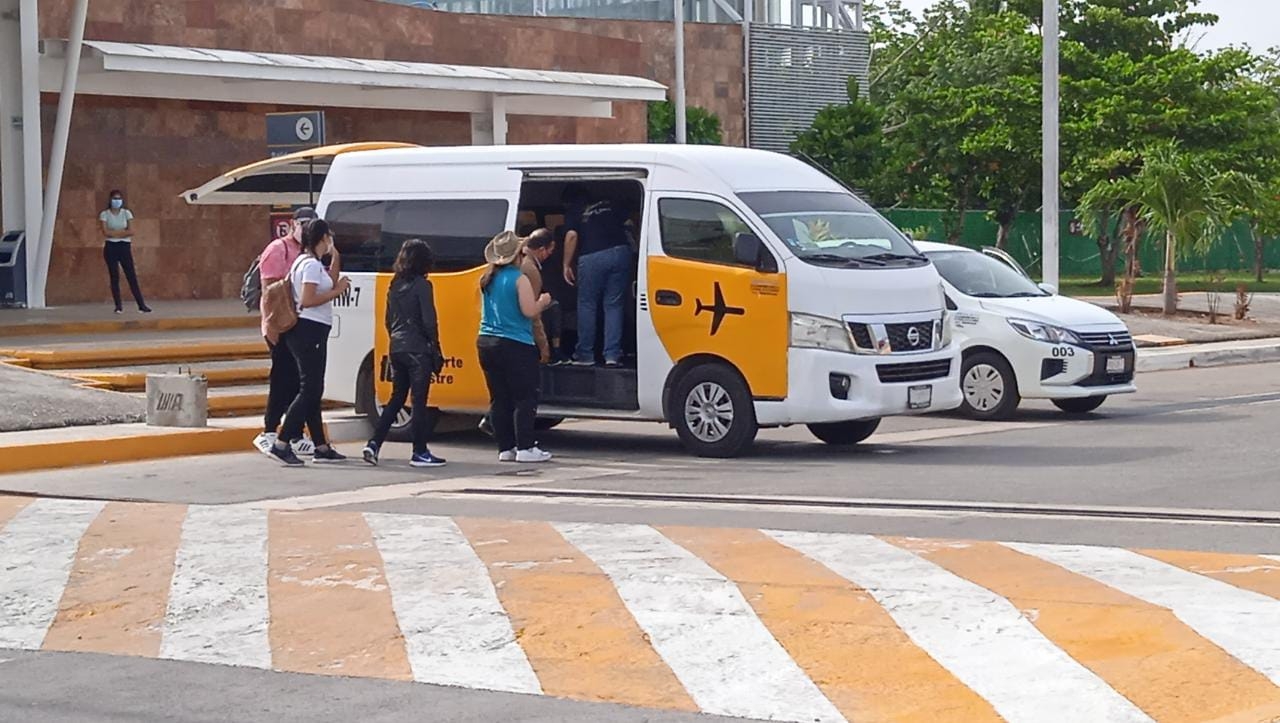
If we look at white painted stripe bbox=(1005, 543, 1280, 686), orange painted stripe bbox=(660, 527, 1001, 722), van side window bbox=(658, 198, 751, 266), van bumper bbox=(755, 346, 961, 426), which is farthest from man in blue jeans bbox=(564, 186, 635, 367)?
white painted stripe bbox=(1005, 543, 1280, 686)

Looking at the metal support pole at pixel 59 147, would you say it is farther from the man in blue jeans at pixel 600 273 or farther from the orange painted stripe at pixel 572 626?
the orange painted stripe at pixel 572 626

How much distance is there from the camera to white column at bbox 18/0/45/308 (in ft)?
82.4

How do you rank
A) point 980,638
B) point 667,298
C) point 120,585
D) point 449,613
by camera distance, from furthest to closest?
1. point 667,298
2. point 120,585
3. point 449,613
4. point 980,638

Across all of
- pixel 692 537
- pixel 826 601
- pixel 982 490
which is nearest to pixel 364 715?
pixel 826 601

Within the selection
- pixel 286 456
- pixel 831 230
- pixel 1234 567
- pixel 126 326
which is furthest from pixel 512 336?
pixel 126 326

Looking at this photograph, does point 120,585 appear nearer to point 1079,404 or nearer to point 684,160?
point 684,160

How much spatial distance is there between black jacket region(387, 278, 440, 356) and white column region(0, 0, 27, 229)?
13579 millimetres

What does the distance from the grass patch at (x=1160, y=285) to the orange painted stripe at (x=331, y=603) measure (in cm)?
3126

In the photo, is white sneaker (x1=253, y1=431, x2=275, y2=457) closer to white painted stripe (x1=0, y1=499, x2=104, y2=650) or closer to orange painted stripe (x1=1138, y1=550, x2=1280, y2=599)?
white painted stripe (x1=0, y1=499, x2=104, y2=650)

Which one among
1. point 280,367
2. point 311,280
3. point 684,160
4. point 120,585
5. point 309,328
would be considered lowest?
point 120,585

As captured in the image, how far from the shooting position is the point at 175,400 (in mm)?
15203

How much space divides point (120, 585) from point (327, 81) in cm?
2006

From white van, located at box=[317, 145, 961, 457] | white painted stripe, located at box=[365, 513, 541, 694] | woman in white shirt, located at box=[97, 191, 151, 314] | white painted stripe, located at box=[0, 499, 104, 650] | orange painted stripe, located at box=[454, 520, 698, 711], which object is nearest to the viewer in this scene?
orange painted stripe, located at box=[454, 520, 698, 711]

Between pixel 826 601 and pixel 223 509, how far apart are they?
472 centimetres
